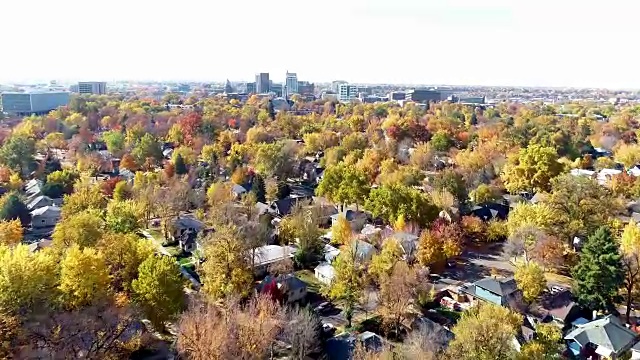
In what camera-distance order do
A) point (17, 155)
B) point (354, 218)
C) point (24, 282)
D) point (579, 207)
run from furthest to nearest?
point (17, 155), point (354, 218), point (579, 207), point (24, 282)

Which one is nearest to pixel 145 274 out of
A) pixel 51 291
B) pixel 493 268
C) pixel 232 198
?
pixel 51 291

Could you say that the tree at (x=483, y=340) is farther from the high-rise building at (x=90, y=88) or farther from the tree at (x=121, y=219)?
the high-rise building at (x=90, y=88)

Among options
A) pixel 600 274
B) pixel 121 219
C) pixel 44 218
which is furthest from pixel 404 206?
pixel 44 218

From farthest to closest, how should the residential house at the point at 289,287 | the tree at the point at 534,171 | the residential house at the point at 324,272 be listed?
the tree at the point at 534,171, the residential house at the point at 324,272, the residential house at the point at 289,287

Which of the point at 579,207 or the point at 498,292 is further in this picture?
the point at 579,207

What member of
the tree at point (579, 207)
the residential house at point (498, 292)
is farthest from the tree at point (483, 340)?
the tree at point (579, 207)

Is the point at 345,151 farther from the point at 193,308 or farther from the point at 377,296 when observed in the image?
the point at 193,308

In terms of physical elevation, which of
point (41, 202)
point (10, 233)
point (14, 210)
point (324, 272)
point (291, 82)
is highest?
point (291, 82)

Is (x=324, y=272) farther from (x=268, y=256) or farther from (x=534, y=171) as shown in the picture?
(x=534, y=171)
